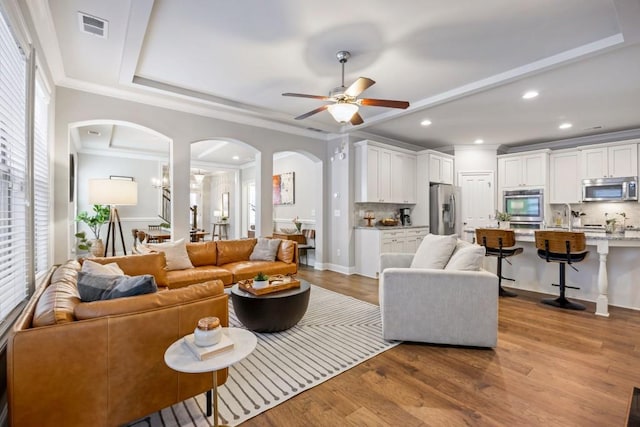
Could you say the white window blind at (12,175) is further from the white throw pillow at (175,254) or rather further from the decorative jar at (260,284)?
the decorative jar at (260,284)

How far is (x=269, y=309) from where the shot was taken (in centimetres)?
287

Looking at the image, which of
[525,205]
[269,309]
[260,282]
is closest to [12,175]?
[260,282]

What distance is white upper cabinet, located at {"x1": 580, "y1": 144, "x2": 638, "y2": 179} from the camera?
213 inches

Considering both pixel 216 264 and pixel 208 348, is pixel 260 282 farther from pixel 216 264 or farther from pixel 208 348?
pixel 216 264

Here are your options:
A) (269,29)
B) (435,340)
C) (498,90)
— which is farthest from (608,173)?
(269,29)

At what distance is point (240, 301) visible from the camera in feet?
9.52

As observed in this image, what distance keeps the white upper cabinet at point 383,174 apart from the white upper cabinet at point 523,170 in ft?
6.84

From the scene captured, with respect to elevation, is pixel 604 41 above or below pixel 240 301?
above

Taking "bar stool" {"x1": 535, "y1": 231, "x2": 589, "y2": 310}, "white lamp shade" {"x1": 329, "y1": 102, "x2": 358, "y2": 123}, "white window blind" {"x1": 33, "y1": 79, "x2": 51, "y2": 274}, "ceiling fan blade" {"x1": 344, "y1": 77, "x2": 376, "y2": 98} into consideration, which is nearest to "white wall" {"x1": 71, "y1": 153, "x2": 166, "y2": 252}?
"white window blind" {"x1": 33, "y1": 79, "x2": 51, "y2": 274}

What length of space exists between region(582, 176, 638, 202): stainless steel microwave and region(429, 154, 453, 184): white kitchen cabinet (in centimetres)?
244

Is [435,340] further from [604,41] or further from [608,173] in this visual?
[608,173]

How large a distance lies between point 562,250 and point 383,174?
122 inches

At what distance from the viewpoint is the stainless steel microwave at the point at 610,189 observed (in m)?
5.43

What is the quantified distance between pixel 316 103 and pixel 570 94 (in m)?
3.40
